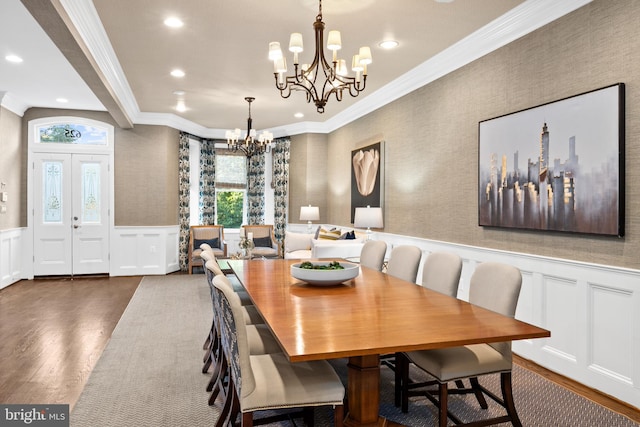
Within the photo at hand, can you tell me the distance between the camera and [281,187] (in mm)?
8562

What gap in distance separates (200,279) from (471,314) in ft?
19.2

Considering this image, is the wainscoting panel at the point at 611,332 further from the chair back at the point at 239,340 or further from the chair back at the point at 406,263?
the chair back at the point at 239,340

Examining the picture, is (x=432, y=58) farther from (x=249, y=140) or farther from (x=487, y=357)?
(x=487, y=357)

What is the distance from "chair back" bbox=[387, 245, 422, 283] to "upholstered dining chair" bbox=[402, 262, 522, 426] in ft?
2.50

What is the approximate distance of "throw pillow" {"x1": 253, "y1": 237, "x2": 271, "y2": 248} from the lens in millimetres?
7965

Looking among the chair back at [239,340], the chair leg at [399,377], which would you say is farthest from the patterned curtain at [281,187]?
the chair back at [239,340]

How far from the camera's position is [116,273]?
7504 mm

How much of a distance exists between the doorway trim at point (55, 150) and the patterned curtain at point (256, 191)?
A: 2.63 meters

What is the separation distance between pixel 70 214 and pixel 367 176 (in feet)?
16.8

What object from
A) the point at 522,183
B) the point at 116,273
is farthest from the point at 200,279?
the point at 522,183

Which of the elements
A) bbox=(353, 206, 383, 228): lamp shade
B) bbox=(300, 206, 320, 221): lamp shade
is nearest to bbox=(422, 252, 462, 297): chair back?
bbox=(353, 206, 383, 228): lamp shade

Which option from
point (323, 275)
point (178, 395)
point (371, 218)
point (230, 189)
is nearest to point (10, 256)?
point (230, 189)

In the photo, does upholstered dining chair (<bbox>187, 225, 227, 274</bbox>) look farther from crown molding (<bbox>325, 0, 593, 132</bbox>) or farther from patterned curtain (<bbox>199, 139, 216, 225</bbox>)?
crown molding (<bbox>325, 0, 593, 132</bbox>)

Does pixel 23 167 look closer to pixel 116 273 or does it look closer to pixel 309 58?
pixel 116 273
